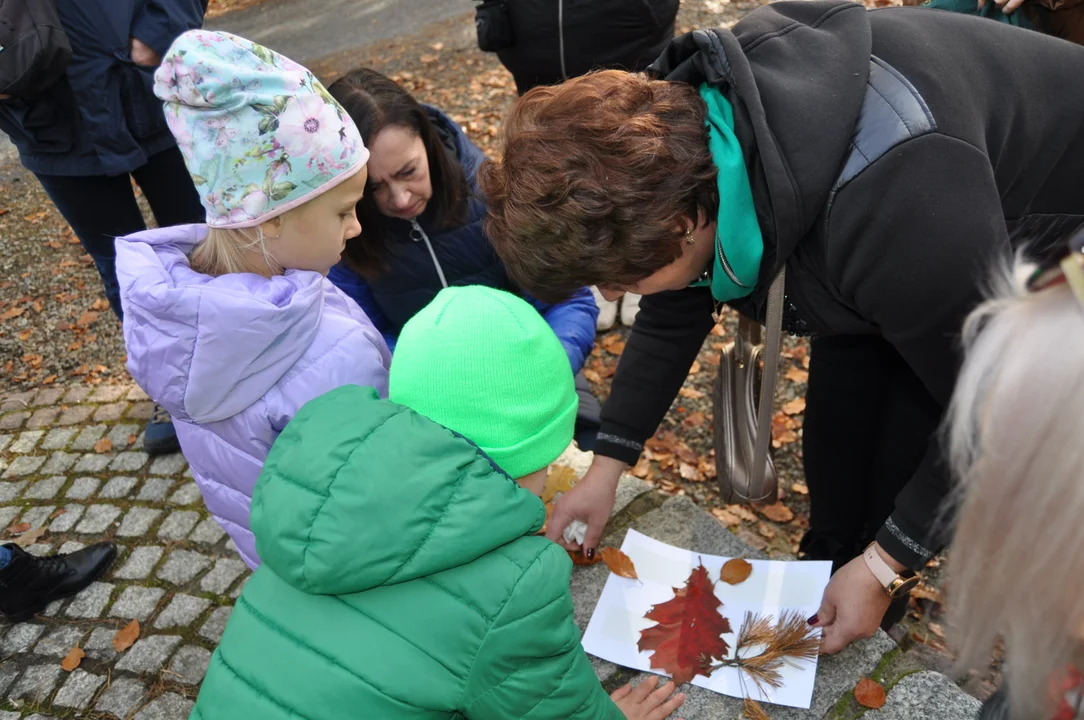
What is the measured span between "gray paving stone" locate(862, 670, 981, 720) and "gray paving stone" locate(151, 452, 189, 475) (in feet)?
9.04

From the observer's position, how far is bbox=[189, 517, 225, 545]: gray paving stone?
9.37ft

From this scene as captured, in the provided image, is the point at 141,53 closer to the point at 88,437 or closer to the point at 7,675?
the point at 88,437

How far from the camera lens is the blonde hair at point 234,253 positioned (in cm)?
172

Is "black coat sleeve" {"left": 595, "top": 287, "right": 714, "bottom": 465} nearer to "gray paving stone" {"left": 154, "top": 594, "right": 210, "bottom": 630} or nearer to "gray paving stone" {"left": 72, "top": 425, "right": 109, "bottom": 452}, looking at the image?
"gray paving stone" {"left": 154, "top": 594, "right": 210, "bottom": 630}

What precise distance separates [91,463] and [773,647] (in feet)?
9.70

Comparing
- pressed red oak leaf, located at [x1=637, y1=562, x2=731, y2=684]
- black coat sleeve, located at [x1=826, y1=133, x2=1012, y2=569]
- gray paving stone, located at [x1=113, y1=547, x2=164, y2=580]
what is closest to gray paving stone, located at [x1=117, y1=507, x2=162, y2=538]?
gray paving stone, located at [x1=113, y1=547, x2=164, y2=580]

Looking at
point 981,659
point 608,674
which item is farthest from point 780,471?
point 981,659

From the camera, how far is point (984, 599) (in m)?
0.88

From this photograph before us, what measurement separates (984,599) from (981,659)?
127mm

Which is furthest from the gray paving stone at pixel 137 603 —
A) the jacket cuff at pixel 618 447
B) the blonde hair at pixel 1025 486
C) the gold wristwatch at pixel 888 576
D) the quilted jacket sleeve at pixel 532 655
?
the blonde hair at pixel 1025 486

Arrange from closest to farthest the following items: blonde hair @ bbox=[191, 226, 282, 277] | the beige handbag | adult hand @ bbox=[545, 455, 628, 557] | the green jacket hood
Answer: the green jacket hood, blonde hair @ bbox=[191, 226, 282, 277], adult hand @ bbox=[545, 455, 628, 557], the beige handbag

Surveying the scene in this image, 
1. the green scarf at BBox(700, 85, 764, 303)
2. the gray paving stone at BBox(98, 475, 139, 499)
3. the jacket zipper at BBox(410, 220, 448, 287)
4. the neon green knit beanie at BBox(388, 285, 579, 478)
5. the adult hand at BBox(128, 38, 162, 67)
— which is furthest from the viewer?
the gray paving stone at BBox(98, 475, 139, 499)

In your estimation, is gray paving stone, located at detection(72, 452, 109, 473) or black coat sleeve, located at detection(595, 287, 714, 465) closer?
black coat sleeve, located at detection(595, 287, 714, 465)

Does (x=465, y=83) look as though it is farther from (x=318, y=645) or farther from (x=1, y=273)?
(x=318, y=645)
